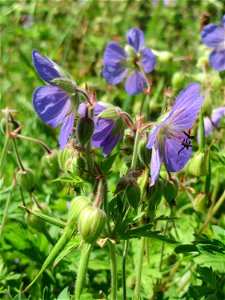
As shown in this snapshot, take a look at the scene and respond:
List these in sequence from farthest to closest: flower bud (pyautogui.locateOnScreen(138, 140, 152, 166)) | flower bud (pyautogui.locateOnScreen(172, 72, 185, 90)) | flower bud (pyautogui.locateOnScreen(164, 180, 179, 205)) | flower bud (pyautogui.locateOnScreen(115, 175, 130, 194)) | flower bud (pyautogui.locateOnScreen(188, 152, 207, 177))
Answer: flower bud (pyautogui.locateOnScreen(172, 72, 185, 90)) → flower bud (pyautogui.locateOnScreen(188, 152, 207, 177)) → flower bud (pyautogui.locateOnScreen(164, 180, 179, 205)) → flower bud (pyautogui.locateOnScreen(138, 140, 152, 166)) → flower bud (pyautogui.locateOnScreen(115, 175, 130, 194))

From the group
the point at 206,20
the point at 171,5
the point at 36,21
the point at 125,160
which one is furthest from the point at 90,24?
the point at 125,160

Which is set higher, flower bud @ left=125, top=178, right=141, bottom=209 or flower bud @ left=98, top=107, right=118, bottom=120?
flower bud @ left=98, top=107, right=118, bottom=120

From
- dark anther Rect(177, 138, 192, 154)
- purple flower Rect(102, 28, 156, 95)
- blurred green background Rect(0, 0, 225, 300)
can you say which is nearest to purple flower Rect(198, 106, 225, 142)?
blurred green background Rect(0, 0, 225, 300)

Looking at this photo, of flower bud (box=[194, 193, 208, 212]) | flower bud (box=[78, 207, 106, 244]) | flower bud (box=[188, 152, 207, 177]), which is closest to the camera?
flower bud (box=[78, 207, 106, 244])

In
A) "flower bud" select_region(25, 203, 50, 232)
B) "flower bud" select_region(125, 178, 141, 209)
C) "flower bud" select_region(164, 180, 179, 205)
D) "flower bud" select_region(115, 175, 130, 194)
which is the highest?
"flower bud" select_region(115, 175, 130, 194)

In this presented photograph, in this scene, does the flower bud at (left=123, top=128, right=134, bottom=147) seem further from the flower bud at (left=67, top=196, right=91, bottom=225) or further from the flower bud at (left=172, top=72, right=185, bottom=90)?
the flower bud at (left=172, top=72, right=185, bottom=90)

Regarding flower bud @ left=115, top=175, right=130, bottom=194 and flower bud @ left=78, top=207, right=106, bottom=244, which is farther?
flower bud @ left=115, top=175, right=130, bottom=194
